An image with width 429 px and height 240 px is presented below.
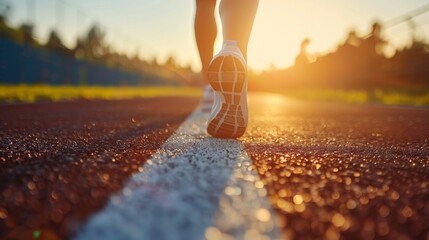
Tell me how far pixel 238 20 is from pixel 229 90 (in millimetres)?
436

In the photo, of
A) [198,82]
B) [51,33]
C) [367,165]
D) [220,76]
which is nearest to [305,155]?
[367,165]

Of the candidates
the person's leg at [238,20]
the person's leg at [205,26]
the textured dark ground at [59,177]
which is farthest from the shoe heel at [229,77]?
the person's leg at [205,26]

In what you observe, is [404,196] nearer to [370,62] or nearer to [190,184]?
[190,184]

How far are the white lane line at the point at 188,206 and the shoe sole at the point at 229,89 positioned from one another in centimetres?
80

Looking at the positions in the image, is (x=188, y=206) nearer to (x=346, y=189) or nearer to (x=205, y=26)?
(x=346, y=189)

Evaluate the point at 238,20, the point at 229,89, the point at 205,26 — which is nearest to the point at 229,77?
the point at 229,89

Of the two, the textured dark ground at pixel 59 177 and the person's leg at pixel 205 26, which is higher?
the person's leg at pixel 205 26

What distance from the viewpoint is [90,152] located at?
1.86 metres

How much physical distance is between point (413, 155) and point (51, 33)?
30.9m

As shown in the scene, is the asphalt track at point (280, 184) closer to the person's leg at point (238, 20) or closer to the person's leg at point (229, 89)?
the person's leg at point (229, 89)

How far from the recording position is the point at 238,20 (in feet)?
8.28

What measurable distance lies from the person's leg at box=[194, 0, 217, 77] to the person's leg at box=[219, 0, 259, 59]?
14.5 inches

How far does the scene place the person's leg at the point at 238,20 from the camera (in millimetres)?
2523

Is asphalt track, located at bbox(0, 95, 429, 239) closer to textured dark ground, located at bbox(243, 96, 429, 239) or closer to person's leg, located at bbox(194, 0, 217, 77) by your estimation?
textured dark ground, located at bbox(243, 96, 429, 239)
